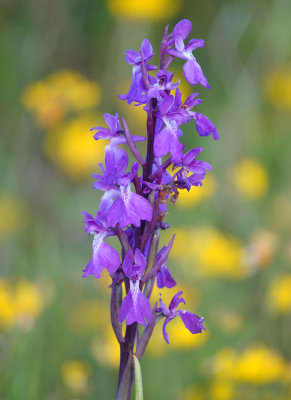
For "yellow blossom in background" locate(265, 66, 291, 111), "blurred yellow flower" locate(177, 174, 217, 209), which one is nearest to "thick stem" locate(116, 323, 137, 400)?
"blurred yellow flower" locate(177, 174, 217, 209)

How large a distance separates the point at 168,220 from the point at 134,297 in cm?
232

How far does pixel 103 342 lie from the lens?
2406 millimetres

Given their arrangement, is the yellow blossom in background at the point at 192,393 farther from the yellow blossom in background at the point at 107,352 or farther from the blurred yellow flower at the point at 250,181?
the blurred yellow flower at the point at 250,181

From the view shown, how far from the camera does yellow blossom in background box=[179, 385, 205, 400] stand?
88.8 inches

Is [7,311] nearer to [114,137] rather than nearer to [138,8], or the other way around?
[114,137]

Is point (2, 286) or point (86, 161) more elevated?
point (86, 161)

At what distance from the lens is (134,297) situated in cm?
121

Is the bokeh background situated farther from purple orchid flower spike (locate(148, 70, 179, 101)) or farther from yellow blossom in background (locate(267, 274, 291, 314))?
purple orchid flower spike (locate(148, 70, 179, 101))

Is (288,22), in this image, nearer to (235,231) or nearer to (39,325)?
(235,231)

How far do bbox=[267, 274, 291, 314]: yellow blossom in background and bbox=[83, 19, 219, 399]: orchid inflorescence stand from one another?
3.72 ft

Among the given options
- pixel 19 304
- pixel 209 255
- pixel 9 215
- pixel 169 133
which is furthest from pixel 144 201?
pixel 9 215

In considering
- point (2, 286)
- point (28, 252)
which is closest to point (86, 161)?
point (28, 252)

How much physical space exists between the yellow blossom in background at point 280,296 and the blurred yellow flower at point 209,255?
0.18m

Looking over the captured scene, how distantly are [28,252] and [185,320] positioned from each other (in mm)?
2430
